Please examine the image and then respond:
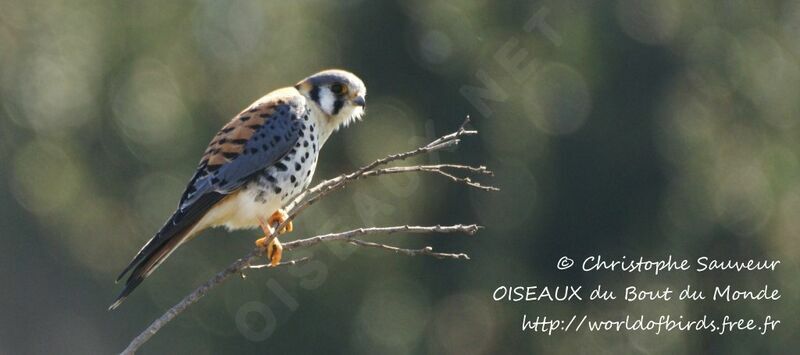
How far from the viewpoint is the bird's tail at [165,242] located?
3320 millimetres

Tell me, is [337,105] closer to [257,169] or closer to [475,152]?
[257,169]

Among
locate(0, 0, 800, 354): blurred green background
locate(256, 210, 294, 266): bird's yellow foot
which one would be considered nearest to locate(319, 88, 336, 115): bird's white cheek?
locate(256, 210, 294, 266): bird's yellow foot

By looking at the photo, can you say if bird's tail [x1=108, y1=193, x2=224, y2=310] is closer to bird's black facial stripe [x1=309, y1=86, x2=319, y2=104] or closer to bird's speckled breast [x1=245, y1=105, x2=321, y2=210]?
bird's speckled breast [x1=245, y1=105, x2=321, y2=210]

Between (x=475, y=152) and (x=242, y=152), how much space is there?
3.98m

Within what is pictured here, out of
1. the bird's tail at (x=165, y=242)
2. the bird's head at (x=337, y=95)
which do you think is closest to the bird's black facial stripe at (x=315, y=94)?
the bird's head at (x=337, y=95)

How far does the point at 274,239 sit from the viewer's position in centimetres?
372

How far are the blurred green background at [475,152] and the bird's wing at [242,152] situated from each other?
11.6 ft

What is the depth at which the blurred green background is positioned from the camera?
782cm

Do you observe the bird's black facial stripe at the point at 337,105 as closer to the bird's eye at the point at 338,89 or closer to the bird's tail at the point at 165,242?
the bird's eye at the point at 338,89

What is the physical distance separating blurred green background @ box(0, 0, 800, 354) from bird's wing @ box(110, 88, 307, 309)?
355 cm

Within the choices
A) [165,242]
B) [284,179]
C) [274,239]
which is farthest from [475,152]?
[165,242]

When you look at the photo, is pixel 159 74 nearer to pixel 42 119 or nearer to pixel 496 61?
pixel 42 119

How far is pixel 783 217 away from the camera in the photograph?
774 centimetres

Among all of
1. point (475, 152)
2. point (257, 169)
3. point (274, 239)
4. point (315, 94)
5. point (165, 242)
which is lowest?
point (165, 242)
